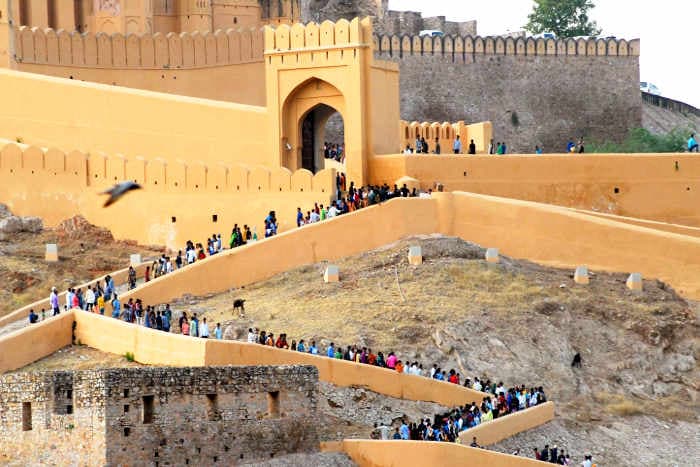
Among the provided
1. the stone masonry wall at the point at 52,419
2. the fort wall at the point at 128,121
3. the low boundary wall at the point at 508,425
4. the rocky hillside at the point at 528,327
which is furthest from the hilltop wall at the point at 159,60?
the stone masonry wall at the point at 52,419

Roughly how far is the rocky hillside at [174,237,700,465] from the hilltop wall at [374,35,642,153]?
1664 cm

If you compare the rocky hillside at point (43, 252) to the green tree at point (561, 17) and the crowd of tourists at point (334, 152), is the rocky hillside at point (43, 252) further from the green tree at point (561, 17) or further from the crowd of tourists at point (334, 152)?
the green tree at point (561, 17)

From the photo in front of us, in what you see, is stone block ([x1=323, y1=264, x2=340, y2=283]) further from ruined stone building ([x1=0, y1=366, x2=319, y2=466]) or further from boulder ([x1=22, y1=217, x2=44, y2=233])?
ruined stone building ([x1=0, y1=366, x2=319, y2=466])

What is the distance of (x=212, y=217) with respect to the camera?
130 ft

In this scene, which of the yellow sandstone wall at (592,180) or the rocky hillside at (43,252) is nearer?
the rocky hillside at (43,252)

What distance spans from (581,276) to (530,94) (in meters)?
18.2

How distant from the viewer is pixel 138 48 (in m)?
47.0

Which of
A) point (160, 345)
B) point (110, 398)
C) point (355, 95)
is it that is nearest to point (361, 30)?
point (355, 95)

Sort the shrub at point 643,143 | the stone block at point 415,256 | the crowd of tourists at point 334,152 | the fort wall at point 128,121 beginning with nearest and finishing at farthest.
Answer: the stone block at point 415,256 < the fort wall at point 128,121 < the crowd of tourists at point 334,152 < the shrub at point 643,143

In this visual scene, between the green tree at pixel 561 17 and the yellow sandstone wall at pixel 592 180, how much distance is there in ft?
64.0

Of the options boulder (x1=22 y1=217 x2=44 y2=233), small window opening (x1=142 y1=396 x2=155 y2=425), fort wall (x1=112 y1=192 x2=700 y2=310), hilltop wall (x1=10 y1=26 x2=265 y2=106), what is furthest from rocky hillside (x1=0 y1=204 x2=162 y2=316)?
small window opening (x1=142 y1=396 x2=155 y2=425)

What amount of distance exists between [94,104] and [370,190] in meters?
6.37

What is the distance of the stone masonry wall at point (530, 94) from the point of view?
5431 centimetres

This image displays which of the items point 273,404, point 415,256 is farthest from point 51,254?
point 273,404
